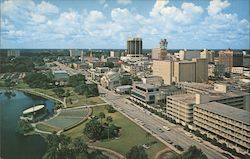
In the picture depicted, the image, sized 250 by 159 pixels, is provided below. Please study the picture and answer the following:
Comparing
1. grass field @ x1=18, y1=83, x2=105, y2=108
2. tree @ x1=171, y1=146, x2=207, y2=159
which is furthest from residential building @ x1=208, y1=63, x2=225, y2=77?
tree @ x1=171, y1=146, x2=207, y2=159

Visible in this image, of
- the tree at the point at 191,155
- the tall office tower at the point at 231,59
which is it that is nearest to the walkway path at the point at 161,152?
the tree at the point at 191,155

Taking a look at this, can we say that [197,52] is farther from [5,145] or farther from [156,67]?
[5,145]

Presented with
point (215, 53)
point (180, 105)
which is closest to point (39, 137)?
point (180, 105)

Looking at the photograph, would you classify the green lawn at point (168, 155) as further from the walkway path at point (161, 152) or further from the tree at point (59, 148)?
the tree at point (59, 148)

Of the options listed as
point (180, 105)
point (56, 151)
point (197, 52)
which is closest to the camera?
point (56, 151)

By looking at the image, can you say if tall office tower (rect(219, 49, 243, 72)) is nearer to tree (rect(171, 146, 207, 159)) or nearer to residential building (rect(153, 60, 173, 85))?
residential building (rect(153, 60, 173, 85))

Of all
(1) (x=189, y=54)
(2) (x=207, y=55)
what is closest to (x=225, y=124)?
(1) (x=189, y=54)
